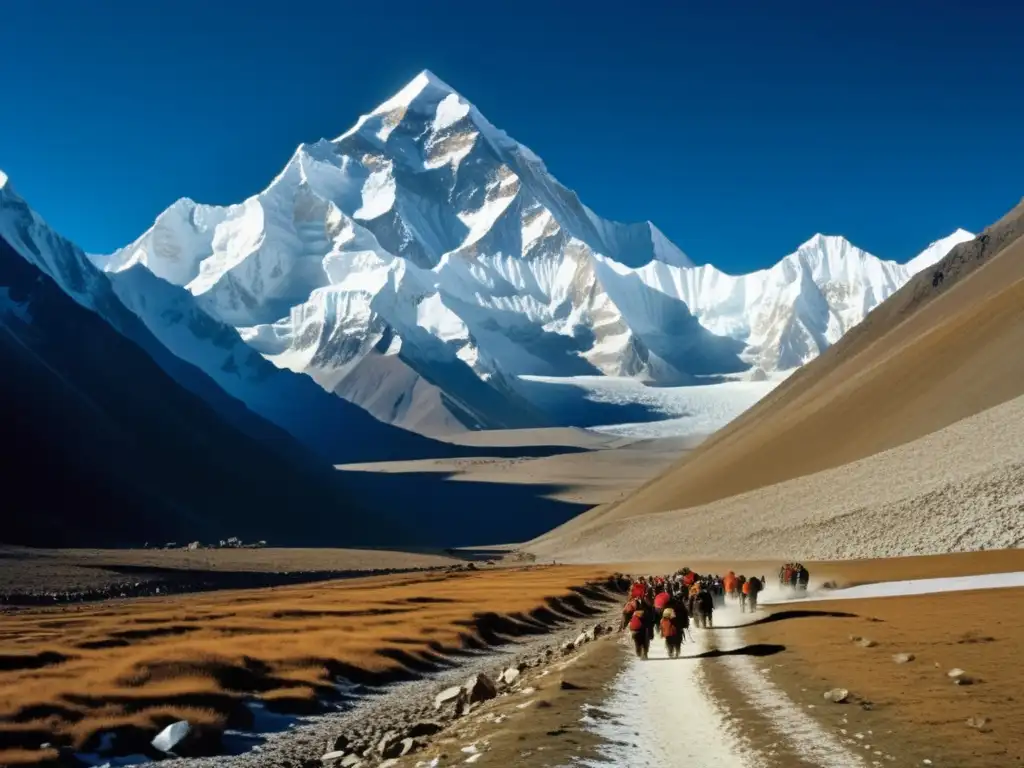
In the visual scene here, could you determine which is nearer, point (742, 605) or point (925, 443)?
point (742, 605)

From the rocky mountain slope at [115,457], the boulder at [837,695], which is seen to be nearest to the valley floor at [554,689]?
the boulder at [837,695]

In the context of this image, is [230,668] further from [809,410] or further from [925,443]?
[809,410]

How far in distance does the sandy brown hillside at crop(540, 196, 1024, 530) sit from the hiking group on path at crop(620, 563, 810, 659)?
150 feet

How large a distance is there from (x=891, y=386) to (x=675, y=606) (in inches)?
3063

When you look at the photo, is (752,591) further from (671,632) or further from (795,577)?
(671,632)

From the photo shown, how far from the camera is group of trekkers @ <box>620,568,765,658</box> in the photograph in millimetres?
25469

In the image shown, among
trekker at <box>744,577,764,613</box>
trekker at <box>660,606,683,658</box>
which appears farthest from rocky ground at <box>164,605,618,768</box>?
trekker at <box>744,577,764,613</box>

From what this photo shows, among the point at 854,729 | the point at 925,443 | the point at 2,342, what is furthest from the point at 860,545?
the point at 2,342

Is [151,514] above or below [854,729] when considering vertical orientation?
above

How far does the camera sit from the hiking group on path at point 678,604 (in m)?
25.5

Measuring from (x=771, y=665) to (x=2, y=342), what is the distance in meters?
135

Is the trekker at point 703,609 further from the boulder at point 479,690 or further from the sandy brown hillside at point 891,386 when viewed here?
the sandy brown hillside at point 891,386

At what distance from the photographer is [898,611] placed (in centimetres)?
3155

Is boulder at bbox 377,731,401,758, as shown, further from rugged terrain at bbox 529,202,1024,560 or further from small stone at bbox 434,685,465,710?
rugged terrain at bbox 529,202,1024,560
